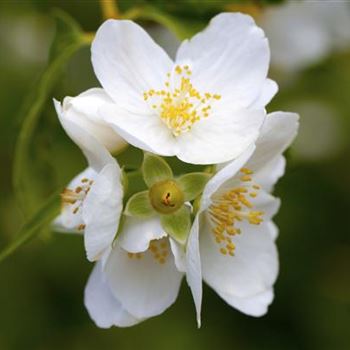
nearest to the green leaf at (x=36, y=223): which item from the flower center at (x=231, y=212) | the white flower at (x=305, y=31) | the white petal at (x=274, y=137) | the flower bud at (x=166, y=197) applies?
the flower bud at (x=166, y=197)

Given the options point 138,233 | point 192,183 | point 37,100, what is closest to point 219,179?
point 192,183

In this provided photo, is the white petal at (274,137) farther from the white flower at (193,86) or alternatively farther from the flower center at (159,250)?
the flower center at (159,250)

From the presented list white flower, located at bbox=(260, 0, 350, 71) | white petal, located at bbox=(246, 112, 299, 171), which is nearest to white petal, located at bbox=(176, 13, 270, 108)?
white petal, located at bbox=(246, 112, 299, 171)

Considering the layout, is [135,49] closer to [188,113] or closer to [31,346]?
[188,113]

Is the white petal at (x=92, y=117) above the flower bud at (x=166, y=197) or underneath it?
above

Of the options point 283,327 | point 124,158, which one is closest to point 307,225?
point 283,327

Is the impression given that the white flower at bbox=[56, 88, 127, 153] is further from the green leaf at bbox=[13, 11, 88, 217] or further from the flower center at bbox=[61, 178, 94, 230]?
the green leaf at bbox=[13, 11, 88, 217]
